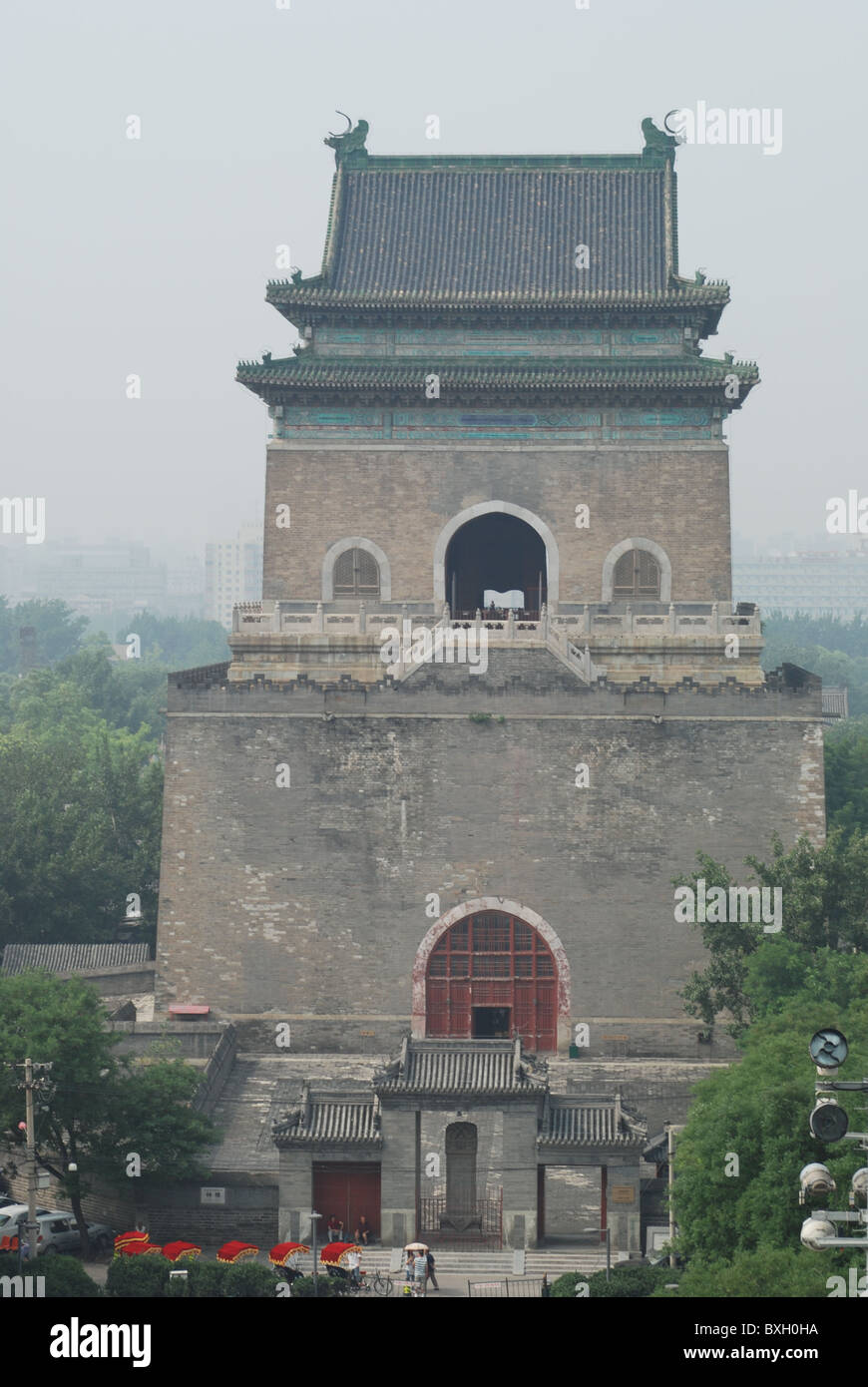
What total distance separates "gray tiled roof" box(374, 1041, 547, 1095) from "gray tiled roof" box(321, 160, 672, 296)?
1732cm

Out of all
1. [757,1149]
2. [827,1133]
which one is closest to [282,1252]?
[757,1149]

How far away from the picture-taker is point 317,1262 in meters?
28.6

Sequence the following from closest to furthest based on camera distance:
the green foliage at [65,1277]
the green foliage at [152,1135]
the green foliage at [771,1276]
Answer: the green foliage at [771,1276] < the green foliage at [65,1277] < the green foliage at [152,1135]

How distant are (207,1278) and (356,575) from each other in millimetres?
17573

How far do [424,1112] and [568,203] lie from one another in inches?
856

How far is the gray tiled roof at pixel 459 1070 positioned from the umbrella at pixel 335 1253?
2.40 metres

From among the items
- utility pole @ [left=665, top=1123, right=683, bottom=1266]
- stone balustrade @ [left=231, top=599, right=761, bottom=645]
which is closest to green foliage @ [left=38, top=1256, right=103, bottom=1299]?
utility pole @ [left=665, top=1123, right=683, bottom=1266]

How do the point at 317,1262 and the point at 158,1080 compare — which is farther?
the point at 158,1080

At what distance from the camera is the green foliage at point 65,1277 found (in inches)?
989

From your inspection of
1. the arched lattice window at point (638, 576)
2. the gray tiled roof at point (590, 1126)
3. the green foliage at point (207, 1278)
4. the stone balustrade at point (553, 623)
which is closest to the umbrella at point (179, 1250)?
the green foliage at point (207, 1278)

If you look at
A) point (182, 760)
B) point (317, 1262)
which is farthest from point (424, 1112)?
point (182, 760)

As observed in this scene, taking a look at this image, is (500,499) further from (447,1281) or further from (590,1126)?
(447,1281)

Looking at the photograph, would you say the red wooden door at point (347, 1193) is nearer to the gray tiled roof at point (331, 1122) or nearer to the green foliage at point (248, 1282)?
the gray tiled roof at point (331, 1122)
